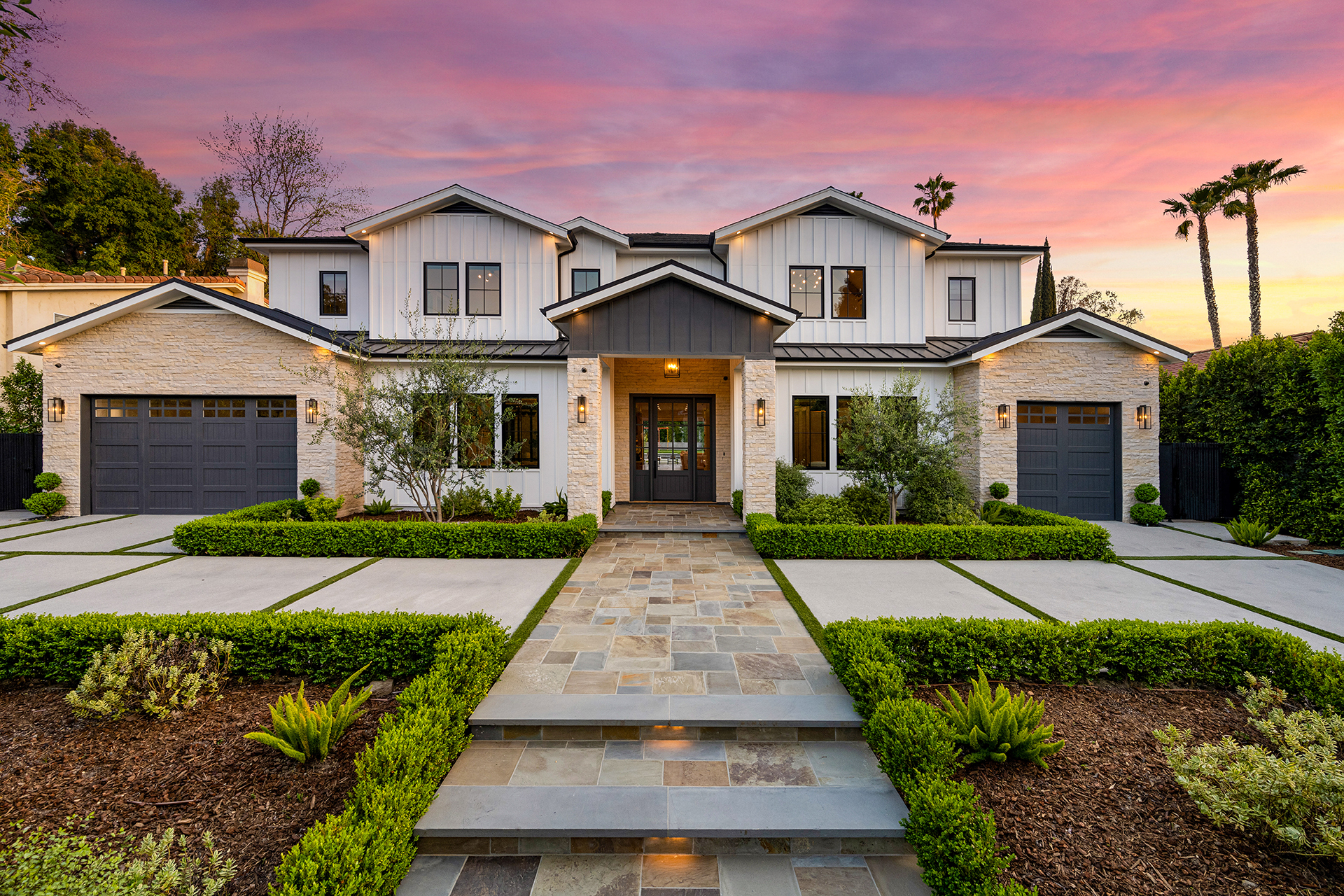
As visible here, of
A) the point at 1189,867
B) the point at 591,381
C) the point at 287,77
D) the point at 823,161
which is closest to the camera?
the point at 1189,867

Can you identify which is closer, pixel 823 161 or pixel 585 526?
pixel 585 526

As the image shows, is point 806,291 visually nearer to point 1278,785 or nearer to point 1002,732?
point 1002,732

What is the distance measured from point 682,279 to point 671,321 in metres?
0.80

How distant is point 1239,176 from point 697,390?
74.3 ft

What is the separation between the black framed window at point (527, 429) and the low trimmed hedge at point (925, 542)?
20.9ft

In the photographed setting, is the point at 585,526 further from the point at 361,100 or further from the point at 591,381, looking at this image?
the point at 361,100

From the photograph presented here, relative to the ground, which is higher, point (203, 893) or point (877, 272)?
point (877, 272)

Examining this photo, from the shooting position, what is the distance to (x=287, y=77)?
13.2 meters

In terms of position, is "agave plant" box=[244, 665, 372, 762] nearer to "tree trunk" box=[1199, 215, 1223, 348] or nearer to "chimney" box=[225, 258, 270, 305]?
"chimney" box=[225, 258, 270, 305]

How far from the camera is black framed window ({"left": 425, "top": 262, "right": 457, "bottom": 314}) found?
44.5ft

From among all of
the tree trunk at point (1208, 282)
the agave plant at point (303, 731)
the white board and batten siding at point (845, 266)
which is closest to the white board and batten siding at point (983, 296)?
the white board and batten siding at point (845, 266)

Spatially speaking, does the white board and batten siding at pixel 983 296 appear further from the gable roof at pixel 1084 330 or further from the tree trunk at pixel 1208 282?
the tree trunk at pixel 1208 282

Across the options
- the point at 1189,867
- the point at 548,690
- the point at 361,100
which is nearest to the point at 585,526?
the point at 548,690

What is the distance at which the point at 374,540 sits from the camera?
8.60 metres
